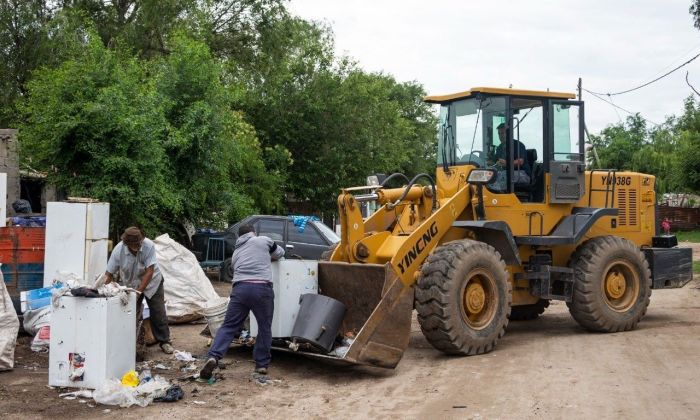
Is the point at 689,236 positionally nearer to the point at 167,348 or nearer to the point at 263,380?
the point at 167,348

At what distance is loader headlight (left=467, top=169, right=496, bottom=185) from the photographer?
9609 millimetres

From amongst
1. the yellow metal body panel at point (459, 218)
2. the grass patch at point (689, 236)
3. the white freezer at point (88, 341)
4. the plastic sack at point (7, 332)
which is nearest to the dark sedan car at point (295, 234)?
the yellow metal body panel at point (459, 218)

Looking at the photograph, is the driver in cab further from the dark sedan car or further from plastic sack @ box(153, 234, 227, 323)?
the dark sedan car

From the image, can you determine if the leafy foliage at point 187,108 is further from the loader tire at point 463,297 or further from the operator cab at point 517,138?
the loader tire at point 463,297

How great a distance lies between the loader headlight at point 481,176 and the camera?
9609mm

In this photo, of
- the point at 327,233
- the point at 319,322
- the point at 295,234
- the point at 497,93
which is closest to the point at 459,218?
the point at 497,93

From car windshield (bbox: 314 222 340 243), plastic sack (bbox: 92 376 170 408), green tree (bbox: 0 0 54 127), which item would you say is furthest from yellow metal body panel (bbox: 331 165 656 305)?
green tree (bbox: 0 0 54 127)

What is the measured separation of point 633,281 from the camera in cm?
1098

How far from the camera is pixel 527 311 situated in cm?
1216

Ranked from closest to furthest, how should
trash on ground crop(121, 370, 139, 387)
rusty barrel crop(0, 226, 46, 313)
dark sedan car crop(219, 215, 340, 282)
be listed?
trash on ground crop(121, 370, 139, 387)
rusty barrel crop(0, 226, 46, 313)
dark sedan car crop(219, 215, 340, 282)

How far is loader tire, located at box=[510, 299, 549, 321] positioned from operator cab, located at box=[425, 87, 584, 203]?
199 cm

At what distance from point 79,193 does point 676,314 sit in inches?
396

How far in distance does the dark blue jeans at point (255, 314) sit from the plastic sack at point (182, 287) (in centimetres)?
332

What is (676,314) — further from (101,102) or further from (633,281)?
(101,102)
